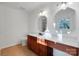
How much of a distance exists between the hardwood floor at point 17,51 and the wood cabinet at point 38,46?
0.06 meters

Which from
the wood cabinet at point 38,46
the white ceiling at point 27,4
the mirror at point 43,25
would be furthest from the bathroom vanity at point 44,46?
the white ceiling at point 27,4

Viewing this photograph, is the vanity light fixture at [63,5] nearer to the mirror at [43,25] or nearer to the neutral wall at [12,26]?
the mirror at [43,25]

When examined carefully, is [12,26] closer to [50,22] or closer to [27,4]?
[27,4]

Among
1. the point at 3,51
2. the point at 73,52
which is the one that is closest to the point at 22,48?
the point at 3,51

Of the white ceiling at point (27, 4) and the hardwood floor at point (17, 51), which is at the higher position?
the white ceiling at point (27, 4)

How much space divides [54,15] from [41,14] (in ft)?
0.58

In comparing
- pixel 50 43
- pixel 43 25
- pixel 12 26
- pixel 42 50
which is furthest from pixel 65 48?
pixel 12 26

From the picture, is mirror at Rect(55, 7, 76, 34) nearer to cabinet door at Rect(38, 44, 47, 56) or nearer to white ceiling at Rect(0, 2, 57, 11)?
white ceiling at Rect(0, 2, 57, 11)

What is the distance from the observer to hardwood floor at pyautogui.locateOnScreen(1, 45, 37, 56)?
140 cm

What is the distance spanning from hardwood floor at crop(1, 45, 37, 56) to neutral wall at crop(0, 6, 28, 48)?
6cm

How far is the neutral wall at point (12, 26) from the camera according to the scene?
1.39m

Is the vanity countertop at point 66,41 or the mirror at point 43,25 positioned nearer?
the vanity countertop at point 66,41

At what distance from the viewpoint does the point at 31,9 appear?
1.41 metres

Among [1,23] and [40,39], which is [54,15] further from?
[1,23]
